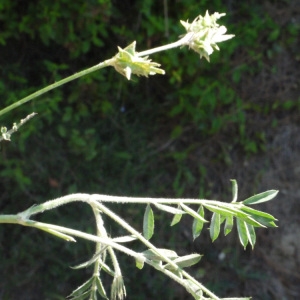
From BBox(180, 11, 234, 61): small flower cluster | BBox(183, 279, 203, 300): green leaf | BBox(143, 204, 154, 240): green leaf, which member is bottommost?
BBox(183, 279, 203, 300): green leaf

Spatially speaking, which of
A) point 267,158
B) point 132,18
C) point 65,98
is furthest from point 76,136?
point 267,158

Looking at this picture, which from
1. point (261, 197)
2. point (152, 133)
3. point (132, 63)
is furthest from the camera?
point (152, 133)

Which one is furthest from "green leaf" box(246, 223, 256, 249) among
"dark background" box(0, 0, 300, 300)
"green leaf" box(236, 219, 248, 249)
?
"dark background" box(0, 0, 300, 300)

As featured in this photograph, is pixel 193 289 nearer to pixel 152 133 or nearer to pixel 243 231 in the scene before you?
pixel 243 231

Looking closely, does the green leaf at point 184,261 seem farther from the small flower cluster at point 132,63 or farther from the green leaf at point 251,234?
the small flower cluster at point 132,63

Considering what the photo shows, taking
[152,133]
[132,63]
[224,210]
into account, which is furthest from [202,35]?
[152,133]

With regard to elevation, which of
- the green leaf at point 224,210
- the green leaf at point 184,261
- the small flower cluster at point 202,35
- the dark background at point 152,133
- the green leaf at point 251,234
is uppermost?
the dark background at point 152,133

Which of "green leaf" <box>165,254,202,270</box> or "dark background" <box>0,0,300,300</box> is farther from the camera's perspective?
"dark background" <box>0,0,300,300</box>

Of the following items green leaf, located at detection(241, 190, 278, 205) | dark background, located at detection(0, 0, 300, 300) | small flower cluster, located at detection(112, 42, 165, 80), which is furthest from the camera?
dark background, located at detection(0, 0, 300, 300)

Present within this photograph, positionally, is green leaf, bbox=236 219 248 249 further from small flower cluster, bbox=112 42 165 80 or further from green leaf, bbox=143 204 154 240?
small flower cluster, bbox=112 42 165 80

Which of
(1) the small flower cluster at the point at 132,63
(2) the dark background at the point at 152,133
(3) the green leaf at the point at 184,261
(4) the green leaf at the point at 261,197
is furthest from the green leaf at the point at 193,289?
(2) the dark background at the point at 152,133
